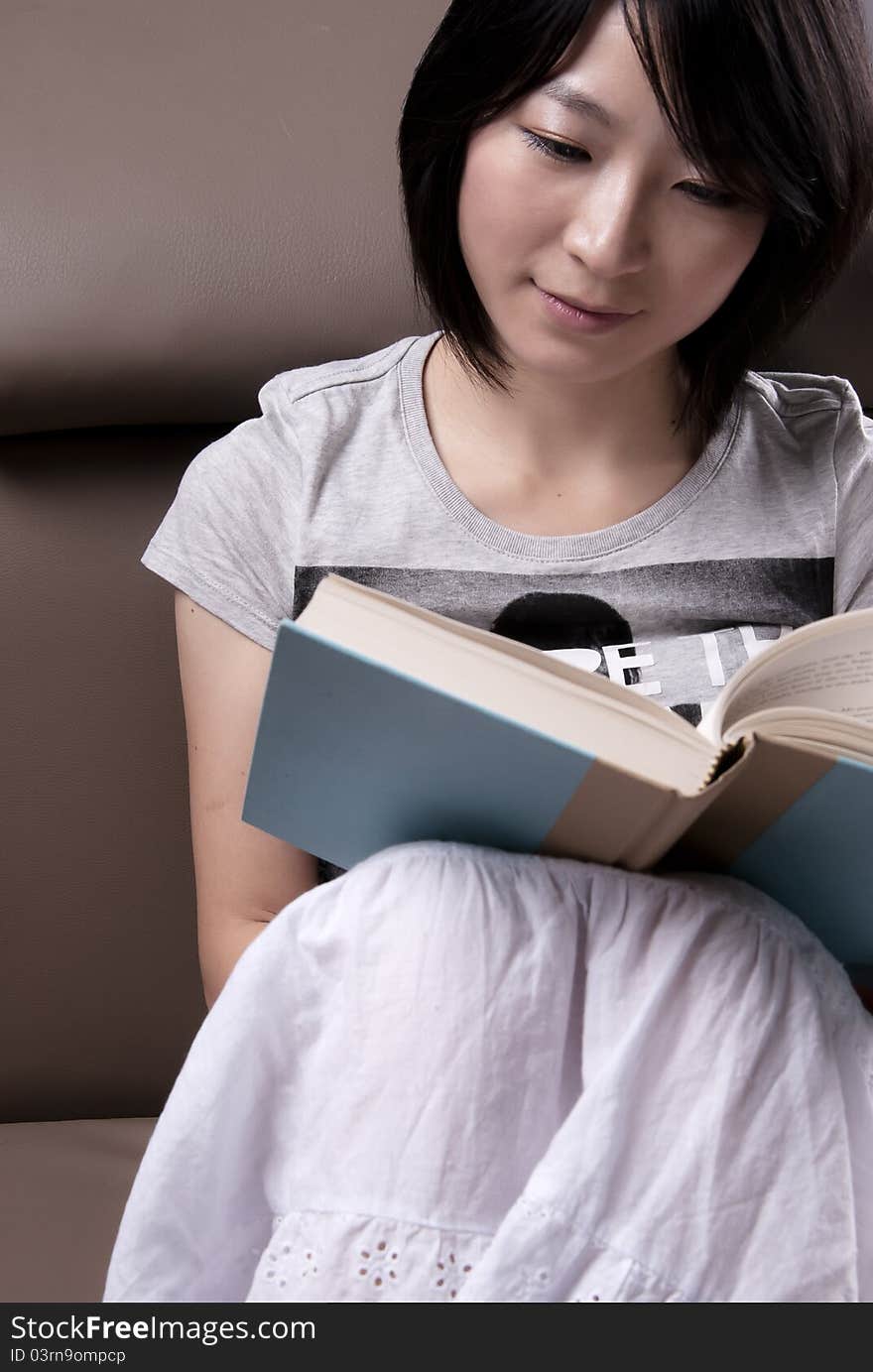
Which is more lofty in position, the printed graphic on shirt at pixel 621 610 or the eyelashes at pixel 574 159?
the eyelashes at pixel 574 159

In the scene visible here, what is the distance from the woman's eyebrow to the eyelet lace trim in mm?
604

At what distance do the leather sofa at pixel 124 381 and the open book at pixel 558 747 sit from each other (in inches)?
19.3

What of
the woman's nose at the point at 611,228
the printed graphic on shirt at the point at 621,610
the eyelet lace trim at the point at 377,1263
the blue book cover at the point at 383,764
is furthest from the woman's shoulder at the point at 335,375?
the eyelet lace trim at the point at 377,1263

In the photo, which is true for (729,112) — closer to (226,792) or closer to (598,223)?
(598,223)

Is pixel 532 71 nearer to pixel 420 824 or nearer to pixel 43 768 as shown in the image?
pixel 420 824

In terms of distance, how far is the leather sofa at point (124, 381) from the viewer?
1.05m

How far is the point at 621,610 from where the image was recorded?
960 millimetres

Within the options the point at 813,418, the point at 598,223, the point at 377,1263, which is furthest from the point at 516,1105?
the point at 813,418

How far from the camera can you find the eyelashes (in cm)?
78

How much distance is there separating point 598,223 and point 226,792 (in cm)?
47

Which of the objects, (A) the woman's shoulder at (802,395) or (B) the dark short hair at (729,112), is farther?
(A) the woman's shoulder at (802,395)

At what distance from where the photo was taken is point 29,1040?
1.19 m

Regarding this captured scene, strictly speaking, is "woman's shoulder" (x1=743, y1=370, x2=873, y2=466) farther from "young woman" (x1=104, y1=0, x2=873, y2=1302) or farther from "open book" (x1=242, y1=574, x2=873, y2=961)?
"open book" (x1=242, y1=574, x2=873, y2=961)

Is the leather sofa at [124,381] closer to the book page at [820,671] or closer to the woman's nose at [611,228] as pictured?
the woman's nose at [611,228]
